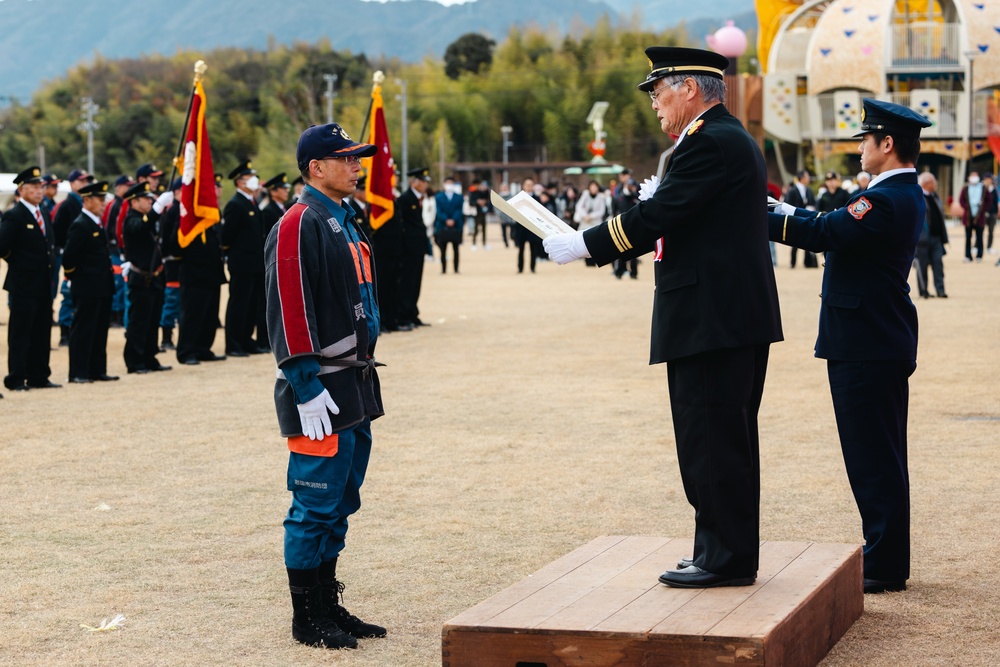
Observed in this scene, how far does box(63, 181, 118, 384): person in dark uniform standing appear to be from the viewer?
40.3ft

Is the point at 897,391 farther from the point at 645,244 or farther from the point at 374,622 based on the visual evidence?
the point at 374,622

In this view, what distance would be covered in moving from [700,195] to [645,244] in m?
0.25

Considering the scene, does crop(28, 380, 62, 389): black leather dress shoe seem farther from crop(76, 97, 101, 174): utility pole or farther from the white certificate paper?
crop(76, 97, 101, 174): utility pole

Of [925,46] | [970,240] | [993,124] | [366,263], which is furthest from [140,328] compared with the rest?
[925,46]

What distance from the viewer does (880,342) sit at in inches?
218

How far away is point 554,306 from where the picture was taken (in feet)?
65.0

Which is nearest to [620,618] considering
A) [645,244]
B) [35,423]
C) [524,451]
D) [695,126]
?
[645,244]

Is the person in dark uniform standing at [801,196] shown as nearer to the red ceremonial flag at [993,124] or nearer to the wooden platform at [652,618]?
the wooden platform at [652,618]

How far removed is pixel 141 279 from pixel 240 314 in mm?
1680

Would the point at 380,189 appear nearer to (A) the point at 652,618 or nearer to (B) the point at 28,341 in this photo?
(B) the point at 28,341

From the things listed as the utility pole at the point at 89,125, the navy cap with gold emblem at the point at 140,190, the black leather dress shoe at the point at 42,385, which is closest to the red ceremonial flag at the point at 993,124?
the navy cap with gold emblem at the point at 140,190

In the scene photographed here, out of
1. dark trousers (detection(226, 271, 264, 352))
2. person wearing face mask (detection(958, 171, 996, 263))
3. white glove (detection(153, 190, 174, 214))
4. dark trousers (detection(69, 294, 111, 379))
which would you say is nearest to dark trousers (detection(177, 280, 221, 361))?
dark trousers (detection(226, 271, 264, 352))

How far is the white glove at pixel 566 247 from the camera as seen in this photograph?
462cm

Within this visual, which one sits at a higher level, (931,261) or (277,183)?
(277,183)
